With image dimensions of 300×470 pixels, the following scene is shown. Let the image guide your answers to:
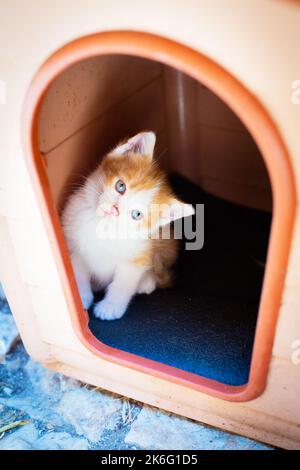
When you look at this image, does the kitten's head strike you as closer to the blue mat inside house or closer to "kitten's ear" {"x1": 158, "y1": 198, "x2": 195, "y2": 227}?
"kitten's ear" {"x1": 158, "y1": 198, "x2": 195, "y2": 227}

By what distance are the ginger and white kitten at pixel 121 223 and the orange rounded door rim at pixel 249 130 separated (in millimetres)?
225

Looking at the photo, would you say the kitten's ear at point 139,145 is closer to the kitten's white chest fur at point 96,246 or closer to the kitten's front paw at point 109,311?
the kitten's white chest fur at point 96,246

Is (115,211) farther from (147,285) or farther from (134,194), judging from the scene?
(147,285)

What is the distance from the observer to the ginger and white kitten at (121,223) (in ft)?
4.32

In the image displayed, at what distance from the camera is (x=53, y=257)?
1.20 metres

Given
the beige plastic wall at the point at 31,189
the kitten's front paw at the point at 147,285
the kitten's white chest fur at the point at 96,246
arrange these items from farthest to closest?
the kitten's front paw at the point at 147,285
the kitten's white chest fur at the point at 96,246
the beige plastic wall at the point at 31,189

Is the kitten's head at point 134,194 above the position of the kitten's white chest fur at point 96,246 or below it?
above

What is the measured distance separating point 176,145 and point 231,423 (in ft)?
4.31

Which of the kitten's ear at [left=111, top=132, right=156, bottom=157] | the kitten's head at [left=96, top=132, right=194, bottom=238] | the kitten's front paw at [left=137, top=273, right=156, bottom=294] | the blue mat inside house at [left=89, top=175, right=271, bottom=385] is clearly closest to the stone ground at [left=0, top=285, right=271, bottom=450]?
the blue mat inside house at [left=89, top=175, right=271, bottom=385]

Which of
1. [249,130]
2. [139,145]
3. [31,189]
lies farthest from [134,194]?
[249,130]

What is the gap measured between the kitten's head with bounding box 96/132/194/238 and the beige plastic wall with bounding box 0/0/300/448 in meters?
0.24

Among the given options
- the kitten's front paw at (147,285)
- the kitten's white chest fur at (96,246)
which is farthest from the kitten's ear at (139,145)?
the kitten's front paw at (147,285)

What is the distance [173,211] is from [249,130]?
22.0 inches

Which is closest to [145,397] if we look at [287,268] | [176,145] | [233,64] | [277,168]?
[287,268]
